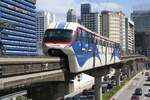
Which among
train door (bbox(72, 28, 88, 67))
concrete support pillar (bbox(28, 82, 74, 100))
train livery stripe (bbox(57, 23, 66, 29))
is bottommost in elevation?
concrete support pillar (bbox(28, 82, 74, 100))

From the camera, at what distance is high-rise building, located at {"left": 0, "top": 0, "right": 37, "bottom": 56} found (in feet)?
449

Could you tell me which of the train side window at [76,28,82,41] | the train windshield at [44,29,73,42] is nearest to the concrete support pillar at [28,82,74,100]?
the train windshield at [44,29,73,42]

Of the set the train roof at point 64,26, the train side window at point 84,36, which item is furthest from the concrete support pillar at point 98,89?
the train roof at point 64,26

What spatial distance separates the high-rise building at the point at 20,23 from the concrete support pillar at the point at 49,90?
336 feet

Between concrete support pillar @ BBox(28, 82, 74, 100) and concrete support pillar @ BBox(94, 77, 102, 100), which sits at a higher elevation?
concrete support pillar @ BBox(28, 82, 74, 100)

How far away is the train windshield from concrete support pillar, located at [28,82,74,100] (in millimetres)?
3001

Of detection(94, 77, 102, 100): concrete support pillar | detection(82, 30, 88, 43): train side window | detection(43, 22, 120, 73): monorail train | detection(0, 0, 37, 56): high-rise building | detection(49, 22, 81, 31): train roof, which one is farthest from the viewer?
detection(0, 0, 37, 56): high-rise building

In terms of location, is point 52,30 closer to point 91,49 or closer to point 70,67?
point 70,67

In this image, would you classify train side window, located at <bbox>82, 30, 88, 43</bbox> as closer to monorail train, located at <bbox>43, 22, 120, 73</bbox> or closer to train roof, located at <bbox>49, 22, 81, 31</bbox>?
monorail train, located at <bbox>43, 22, 120, 73</bbox>

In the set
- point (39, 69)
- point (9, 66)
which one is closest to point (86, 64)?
point (39, 69)

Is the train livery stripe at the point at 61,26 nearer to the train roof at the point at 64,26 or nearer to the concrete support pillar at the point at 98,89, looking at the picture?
the train roof at the point at 64,26

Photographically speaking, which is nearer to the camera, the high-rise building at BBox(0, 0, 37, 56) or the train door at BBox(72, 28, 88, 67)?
the train door at BBox(72, 28, 88, 67)

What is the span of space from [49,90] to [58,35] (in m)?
3.86

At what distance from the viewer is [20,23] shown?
493 ft
